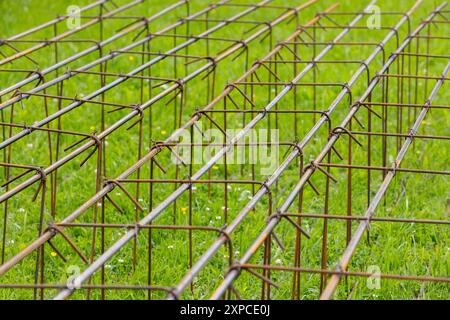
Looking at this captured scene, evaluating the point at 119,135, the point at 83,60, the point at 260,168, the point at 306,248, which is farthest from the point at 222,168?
the point at 83,60

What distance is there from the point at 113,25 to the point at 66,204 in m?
4.99

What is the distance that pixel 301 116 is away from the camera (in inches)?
301

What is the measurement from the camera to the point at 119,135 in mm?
7352

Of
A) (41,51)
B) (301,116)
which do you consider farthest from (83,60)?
(301,116)

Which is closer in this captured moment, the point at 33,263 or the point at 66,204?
the point at 33,263

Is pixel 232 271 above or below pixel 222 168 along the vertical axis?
above

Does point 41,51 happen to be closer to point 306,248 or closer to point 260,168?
point 260,168

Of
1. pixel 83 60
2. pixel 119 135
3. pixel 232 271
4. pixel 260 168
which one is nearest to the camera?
pixel 232 271

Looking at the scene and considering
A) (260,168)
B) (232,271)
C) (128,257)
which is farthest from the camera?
(260,168)

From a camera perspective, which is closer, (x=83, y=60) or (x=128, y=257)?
(x=128, y=257)

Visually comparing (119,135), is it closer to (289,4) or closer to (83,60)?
(83,60)

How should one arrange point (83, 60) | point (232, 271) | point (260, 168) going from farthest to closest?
point (83, 60) → point (260, 168) → point (232, 271)
